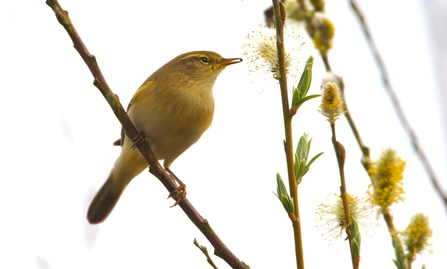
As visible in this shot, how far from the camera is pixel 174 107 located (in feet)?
15.0

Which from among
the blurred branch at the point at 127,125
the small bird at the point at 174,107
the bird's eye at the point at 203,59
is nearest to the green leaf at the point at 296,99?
the blurred branch at the point at 127,125

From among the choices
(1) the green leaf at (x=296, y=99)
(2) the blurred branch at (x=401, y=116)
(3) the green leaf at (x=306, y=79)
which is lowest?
(2) the blurred branch at (x=401, y=116)

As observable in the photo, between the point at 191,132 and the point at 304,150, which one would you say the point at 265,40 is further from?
the point at 191,132

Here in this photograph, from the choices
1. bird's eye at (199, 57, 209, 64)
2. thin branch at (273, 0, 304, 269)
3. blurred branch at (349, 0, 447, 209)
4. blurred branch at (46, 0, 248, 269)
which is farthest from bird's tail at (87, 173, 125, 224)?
blurred branch at (349, 0, 447, 209)

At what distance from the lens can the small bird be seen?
457 centimetres

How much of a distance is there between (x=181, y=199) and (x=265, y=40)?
783mm

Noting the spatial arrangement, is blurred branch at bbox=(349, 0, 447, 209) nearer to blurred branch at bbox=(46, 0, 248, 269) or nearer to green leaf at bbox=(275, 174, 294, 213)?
green leaf at bbox=(275, 174, 294, 213)

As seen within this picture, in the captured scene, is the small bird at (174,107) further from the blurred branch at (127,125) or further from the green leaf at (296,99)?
the green leaf at (296,99)

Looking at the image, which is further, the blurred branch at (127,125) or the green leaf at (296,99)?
the blurred branch at (127,125)

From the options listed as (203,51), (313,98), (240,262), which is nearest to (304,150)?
(313,98)

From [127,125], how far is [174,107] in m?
2.04

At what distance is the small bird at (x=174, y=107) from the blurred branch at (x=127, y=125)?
1902 mm

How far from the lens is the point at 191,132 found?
475 cm

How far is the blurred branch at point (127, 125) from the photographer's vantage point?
1.96 metres
